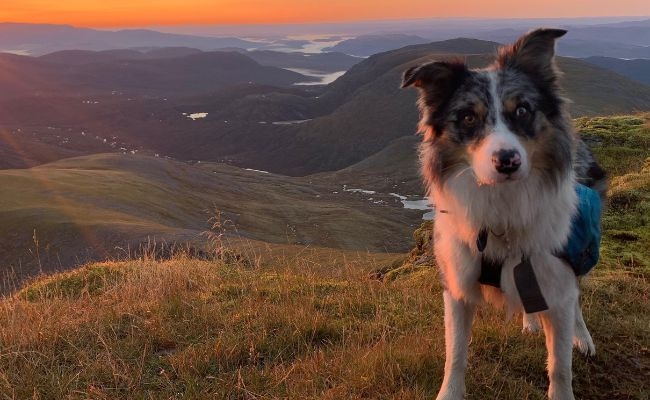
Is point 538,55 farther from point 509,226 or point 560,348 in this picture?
point 560,348

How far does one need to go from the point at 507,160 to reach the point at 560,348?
1880 millimetres

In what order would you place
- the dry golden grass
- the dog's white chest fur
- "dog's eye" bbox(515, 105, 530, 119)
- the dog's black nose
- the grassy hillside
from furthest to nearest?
the grassy hillside → the dry golden grass → the dog's white chest fur → "dog's eye" bbox(515, 105, 530, 119) → the dog's black nose

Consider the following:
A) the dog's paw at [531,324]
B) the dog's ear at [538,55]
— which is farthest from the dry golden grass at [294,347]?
the dog's ear at [538,55]

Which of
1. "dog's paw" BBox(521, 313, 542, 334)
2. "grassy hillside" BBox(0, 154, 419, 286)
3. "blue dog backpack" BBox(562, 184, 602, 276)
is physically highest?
"blue dog backpack" BBox(562, 184, 602, 276)

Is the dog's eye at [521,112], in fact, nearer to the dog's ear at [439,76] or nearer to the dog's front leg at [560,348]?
the dog's ear at [439,76]

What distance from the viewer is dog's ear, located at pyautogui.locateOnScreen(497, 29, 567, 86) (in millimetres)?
4387

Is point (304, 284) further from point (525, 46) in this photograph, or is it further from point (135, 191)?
point (135, 191)

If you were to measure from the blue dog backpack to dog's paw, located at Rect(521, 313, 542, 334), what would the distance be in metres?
1.18

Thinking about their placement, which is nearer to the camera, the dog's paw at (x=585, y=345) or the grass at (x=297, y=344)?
the grass at (x=297, y=344)

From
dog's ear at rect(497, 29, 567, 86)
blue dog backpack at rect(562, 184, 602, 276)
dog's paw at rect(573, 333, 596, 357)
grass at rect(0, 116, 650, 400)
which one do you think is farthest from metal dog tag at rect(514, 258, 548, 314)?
dog's ear at rect(497, 29, 567, 86)

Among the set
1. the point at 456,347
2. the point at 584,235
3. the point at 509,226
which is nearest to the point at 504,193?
the point at 509,226

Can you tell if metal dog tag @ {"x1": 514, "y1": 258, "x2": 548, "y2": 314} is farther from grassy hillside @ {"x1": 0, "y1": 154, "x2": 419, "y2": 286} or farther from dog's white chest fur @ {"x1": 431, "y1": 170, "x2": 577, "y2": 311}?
grassy hillside @ {"x1": 0, "y1": 154, "x2": 419, "y2": 286}

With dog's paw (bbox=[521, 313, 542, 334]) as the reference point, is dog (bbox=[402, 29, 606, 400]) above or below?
above

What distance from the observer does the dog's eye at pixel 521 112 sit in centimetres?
403
